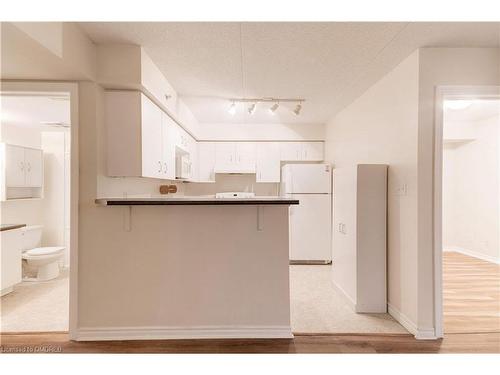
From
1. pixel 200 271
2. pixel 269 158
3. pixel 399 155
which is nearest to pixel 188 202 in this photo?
pixel 200 271

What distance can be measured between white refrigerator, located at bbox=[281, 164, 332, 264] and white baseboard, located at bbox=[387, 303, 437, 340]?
6.46ft

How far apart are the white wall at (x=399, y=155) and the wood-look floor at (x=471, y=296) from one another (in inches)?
21.5

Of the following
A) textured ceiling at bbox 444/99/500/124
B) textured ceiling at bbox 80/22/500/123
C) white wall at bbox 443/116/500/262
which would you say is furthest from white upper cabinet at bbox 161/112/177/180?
white wall at bbox 443/116/500/262

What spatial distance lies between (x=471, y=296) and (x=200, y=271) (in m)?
3.23

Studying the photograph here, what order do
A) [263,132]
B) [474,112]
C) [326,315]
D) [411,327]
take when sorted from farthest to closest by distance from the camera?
1. [263,132]
2. [474,112]
3. [326,315]
4. [411,327]

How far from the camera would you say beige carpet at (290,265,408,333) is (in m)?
2.64

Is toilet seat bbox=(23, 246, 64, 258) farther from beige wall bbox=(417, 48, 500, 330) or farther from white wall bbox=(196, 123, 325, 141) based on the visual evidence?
beige wall bbox=(417, 48, 500, 330)

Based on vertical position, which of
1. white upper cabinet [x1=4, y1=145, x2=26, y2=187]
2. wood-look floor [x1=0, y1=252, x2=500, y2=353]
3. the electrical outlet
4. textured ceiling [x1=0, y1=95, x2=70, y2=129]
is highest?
textured ceiling [x1=0, y1=95, x2=70, y2=129]

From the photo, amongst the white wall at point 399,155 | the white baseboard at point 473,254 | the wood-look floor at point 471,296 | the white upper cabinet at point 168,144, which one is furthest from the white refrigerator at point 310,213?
the white baseboard at point 473,254

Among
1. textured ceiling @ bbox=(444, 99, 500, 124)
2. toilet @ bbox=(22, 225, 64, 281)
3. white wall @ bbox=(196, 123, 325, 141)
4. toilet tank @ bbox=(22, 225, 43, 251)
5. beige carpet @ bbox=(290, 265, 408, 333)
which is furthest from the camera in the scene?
white wall @ bbox=(196, 123, 325, 141)

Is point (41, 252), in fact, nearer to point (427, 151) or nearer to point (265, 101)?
point (265, 101)

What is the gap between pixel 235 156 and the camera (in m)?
5.52
